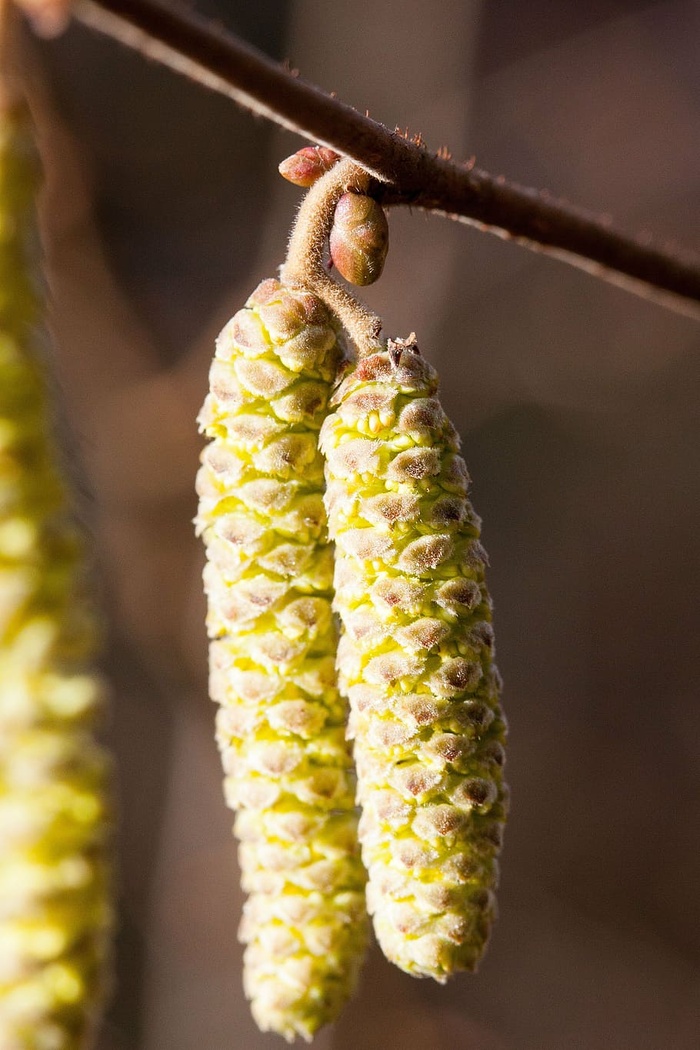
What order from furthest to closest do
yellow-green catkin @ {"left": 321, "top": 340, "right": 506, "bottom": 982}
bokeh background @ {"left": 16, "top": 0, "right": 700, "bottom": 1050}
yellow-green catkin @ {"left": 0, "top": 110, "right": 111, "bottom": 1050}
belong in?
1. bokeh background @ {"left": 16, "top": 0, "right": 700, "bottom": 1050}
2. yellow-green catkin @ {"left": 321, "top": 340, "right": 506, "bottom": 982}
3. yellow-green catkin @ {"left": 0, "top": 110, "right": 111, "bottom": 1050}

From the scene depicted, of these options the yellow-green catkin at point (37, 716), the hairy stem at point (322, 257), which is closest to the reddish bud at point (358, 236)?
A: the hairy stem at point (322, 257)

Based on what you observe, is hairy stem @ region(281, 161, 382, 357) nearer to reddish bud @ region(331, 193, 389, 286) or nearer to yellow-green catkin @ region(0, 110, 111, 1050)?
reddish bud @ region(331, 193, 389, 286)

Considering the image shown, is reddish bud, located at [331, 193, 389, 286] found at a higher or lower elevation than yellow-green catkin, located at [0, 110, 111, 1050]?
higher

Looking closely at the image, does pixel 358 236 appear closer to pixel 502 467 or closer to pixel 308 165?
pixel 308 165

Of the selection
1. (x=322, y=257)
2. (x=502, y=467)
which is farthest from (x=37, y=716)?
(x=502, y=467)

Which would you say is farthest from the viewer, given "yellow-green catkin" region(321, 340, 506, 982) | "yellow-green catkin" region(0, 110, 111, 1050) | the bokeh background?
the bokeh background

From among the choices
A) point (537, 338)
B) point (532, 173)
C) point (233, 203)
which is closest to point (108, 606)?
point (233, 203)

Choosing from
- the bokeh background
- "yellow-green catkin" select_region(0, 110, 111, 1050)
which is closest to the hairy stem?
"yellow-green catkin" select_region(0, 110, 111, 1050)
